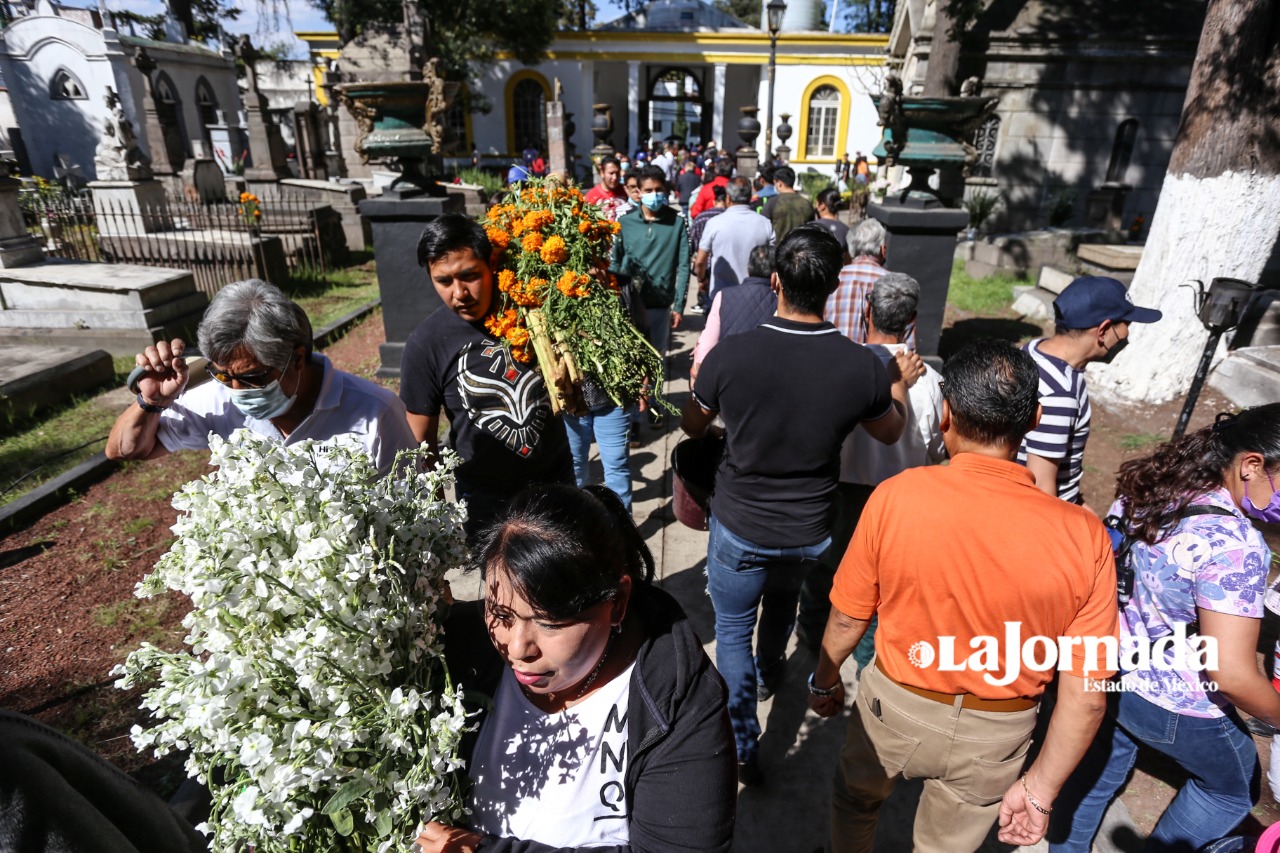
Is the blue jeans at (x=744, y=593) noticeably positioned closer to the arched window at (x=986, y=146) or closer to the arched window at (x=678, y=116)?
the arched window at (x=986, y=146)

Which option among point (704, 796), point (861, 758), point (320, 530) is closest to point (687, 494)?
point (861, 758)

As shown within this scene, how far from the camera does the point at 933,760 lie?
6.40 feet

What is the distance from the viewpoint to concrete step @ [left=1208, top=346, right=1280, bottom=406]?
211 inches

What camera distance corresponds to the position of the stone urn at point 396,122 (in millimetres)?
5910

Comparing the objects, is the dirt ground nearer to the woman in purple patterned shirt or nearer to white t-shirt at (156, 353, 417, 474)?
the woman in purple patterned shirt

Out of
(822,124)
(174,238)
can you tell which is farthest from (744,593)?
(822,124)

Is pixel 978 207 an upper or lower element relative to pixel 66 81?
lower

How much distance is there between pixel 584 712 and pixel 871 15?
46620mm

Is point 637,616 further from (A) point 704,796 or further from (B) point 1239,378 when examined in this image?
(B) point 1239,378

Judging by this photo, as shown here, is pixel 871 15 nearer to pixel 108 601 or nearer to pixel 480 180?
pixel 480 180

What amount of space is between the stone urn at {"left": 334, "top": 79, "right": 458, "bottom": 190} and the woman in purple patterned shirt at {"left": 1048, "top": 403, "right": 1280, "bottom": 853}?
232 inches

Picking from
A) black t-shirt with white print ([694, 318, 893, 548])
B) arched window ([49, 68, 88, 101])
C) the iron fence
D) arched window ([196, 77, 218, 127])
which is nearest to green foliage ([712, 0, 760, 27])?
arched window ([196, 77, 218, 127])

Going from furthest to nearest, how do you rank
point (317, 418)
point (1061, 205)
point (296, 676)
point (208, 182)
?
1. point (208, 182)
2. point (1061, 205)
3. point (317, 418)
4. point (296, 676)

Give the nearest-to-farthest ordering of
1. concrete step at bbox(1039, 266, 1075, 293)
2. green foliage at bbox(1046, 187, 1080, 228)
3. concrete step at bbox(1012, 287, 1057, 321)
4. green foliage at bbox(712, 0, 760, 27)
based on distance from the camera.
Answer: concrete step at bbox(1039, 266, 1075, 293) → concrete step at bbox(1012, 287, 1057, 321) → green foliage at bbox(1046, 187, 1080, 228) → green foliage at bbox(712, 0, 760, 27)
